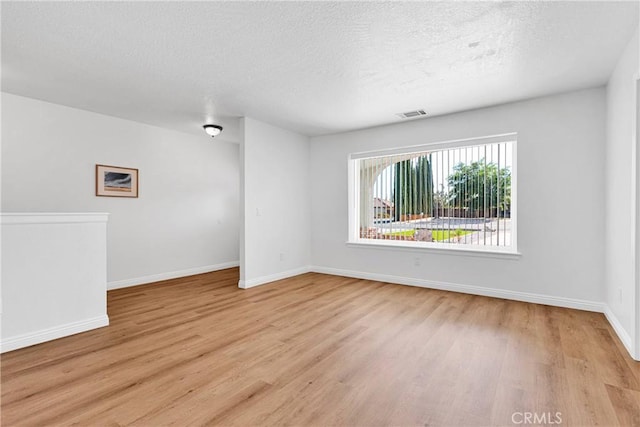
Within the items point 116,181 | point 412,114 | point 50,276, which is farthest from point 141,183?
point 412,114

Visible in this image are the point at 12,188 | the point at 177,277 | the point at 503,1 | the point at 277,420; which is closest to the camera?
the point at 277,420

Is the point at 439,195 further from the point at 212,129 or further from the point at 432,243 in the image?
the point at 212,129

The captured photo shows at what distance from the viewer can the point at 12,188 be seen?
3.78 m

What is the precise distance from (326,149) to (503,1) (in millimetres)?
3852

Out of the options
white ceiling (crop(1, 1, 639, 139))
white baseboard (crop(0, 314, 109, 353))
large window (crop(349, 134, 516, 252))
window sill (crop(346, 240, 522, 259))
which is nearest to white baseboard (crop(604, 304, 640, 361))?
window sill (crop(346, 240, 522, 259))

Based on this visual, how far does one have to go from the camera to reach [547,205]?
3.71 meters

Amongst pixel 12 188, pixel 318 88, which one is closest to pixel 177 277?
pixel 12 188

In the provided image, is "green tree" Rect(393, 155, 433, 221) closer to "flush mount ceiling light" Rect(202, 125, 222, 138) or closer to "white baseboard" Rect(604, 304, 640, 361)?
"white baseboard" Rect(604, 304, 640, 361)

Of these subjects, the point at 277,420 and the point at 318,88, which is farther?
the point at 318,88

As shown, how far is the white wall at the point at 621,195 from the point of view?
2434mm

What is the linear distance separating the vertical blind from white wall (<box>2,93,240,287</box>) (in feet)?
9.47

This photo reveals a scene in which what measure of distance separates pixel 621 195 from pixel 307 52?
305 centimetres

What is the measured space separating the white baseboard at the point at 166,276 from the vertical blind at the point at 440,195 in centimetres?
294

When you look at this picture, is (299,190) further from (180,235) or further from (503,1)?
(503,1)
